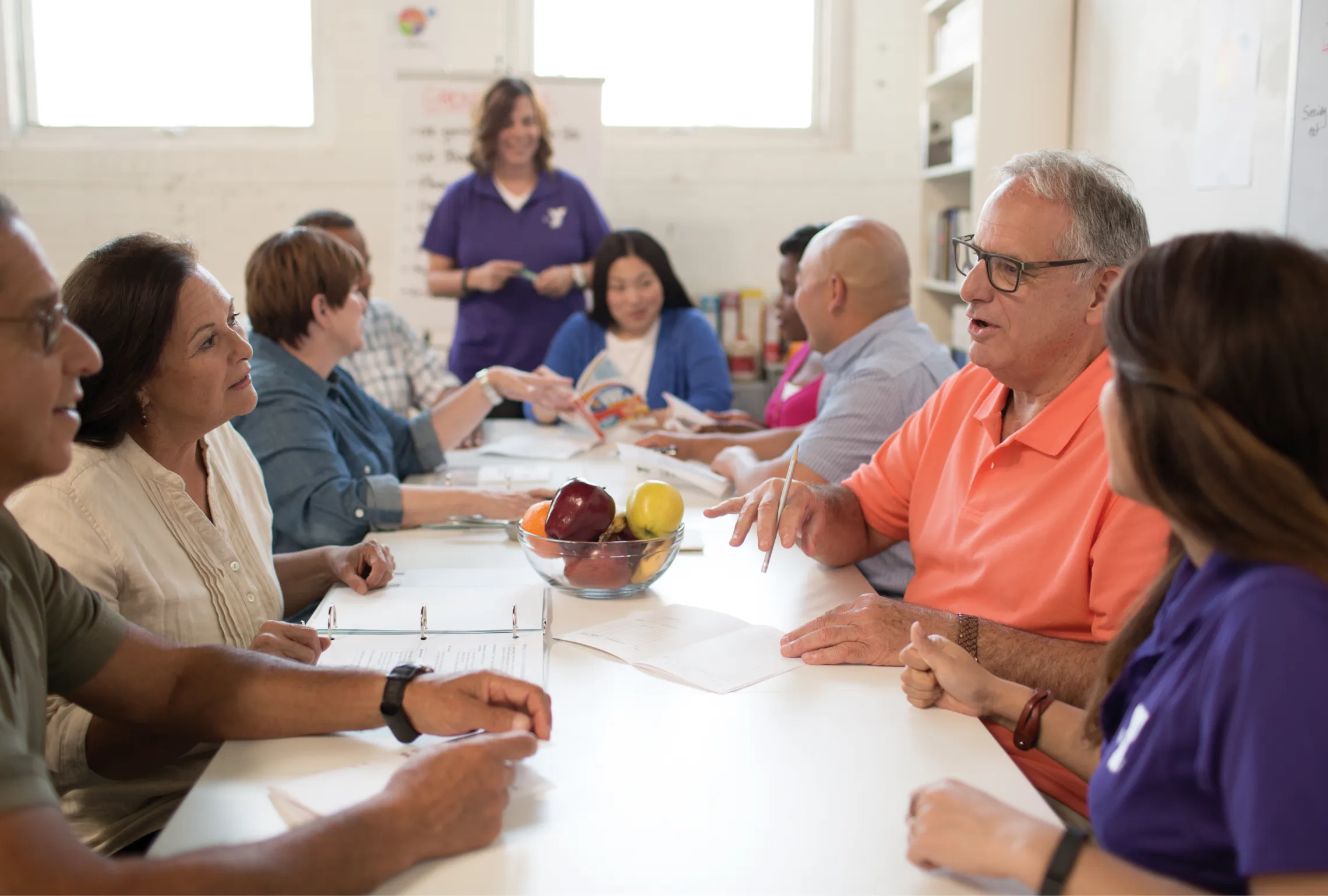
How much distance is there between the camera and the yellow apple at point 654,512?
1.69 metres

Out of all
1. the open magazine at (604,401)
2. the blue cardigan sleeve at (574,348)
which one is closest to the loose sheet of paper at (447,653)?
the open magazine at (604,401)

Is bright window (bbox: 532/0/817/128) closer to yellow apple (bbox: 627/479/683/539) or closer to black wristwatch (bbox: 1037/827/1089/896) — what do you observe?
yellow apple (bbox: 627/479/683/539)

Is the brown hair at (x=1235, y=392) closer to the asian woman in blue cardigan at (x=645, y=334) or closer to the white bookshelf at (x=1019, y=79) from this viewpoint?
the asian woman in blue cardigan at (x=645, y=334)

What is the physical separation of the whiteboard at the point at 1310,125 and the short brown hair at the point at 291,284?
83.9 inches

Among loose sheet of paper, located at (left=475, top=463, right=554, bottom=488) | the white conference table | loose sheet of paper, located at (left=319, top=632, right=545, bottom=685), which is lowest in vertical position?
the white conference table

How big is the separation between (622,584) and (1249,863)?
1.05 m

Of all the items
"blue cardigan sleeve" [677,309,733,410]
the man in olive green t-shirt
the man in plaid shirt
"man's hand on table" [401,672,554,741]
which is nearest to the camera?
the man in olive green t-shirt

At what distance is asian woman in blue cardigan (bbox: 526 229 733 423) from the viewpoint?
371 cm

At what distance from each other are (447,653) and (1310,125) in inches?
84.9

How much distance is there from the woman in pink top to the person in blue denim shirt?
1084mm

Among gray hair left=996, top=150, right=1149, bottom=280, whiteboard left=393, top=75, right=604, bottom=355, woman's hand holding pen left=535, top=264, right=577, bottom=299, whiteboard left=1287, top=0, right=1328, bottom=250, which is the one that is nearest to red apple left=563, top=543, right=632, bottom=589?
gray hair left=996, top=150, right=1149, bottom=280

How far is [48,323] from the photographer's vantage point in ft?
3.21

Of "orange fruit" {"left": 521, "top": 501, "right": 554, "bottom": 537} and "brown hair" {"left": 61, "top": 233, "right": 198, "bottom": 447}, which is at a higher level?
"brown hair" {"left": 61, "top": 233, "right": 198, "bottom": 447}

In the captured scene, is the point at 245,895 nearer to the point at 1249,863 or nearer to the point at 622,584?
the point at 1249,863
